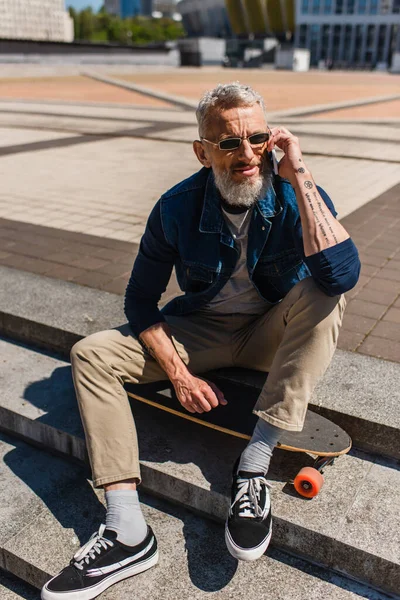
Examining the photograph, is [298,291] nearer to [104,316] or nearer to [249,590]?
[249,590]

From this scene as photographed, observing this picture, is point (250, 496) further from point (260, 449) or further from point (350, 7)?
point (350, 7)

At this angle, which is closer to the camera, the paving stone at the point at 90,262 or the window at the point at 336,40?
the paving stone at the point at 90,262

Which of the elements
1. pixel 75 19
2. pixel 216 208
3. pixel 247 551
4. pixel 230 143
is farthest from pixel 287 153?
pixel 75 19

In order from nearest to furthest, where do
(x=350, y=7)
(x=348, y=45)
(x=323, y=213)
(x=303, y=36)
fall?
(x=323, y=213) < (x=350, y=7) < (x=348, y=45) < (x=303, y=36)

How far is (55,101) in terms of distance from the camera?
62.0 ft

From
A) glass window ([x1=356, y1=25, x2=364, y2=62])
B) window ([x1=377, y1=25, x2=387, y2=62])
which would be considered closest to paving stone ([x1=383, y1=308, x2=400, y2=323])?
window ([x1=377, y1=25, x2=387, y2=62])

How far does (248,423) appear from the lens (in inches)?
101

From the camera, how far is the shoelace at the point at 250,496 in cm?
226

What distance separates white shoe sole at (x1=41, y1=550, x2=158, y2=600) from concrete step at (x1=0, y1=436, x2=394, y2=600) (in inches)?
1.3

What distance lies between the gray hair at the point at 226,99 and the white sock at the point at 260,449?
122 centimetres

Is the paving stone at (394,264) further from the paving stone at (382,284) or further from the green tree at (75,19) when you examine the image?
the green tree at (75,19)

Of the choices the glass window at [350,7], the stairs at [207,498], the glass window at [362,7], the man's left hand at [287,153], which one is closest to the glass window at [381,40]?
the glass window at [362,7]

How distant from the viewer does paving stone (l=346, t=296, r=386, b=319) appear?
3865 millimetres

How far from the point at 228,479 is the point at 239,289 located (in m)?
0.80
